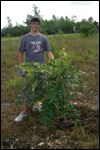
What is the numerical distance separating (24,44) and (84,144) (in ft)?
6.42

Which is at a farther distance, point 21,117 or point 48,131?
point 21,117

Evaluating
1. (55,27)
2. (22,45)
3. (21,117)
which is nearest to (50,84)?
(21,117)

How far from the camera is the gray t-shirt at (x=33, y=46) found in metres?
5.67

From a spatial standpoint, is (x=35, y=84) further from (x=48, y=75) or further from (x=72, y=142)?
(x=72, y=142)

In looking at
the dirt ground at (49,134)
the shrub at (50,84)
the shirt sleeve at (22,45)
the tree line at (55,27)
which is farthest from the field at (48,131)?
the tree line at (55,27)

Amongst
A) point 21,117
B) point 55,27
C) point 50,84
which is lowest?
point 21,117

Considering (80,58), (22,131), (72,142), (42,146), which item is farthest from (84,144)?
(80,58)

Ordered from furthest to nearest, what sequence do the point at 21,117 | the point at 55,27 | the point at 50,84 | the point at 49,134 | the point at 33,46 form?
the point at 55,27 < the point at 33,46 < the point at 21,117 < the point at 49,134 < the point at 50,84

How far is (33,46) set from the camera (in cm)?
569

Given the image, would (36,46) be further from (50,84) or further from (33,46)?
(50,84)

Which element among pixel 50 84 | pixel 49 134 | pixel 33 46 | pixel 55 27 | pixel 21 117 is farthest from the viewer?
pixel 55 27

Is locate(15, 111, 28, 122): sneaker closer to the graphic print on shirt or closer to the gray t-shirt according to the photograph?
the gray t-shirt

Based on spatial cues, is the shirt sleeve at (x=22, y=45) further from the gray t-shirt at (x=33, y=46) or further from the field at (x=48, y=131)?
the field at (x=48, y=131)

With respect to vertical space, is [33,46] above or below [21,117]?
above
